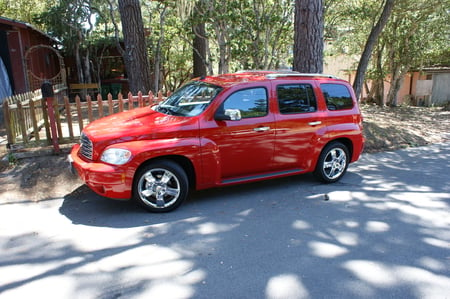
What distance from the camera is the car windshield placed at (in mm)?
5370

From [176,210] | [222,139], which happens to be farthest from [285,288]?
[222,139]

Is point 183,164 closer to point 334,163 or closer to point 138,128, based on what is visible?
point 138,128

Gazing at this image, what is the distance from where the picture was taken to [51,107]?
6629 millimetres

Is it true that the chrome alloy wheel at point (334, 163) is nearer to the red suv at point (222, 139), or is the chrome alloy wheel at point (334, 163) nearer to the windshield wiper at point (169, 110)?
the red suv at point (222, 139)

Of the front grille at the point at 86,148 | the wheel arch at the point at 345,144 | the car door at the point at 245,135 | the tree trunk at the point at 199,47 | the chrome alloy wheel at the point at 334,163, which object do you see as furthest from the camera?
the tree trunk at the point at 199,47

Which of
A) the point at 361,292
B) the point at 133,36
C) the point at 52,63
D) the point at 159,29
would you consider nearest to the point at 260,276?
the point at 361,292

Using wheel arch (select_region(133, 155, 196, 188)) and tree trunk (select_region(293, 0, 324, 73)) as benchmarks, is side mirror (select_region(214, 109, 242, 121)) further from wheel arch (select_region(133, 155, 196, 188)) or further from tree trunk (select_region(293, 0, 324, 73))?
tree trunk (select_region(293, 0, 324, 73))

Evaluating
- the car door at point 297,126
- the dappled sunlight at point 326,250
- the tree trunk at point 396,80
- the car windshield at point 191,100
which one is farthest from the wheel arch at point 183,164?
the tree trunk at point 396,80

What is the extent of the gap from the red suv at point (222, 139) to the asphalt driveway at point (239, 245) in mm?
396

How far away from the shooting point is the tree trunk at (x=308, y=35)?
8.47m

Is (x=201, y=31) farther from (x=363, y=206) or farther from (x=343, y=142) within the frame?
(x=363, y=206)

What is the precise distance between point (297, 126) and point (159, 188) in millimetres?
2349

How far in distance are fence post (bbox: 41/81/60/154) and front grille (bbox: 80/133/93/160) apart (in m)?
1.84

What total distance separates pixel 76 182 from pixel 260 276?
12.4 ft
